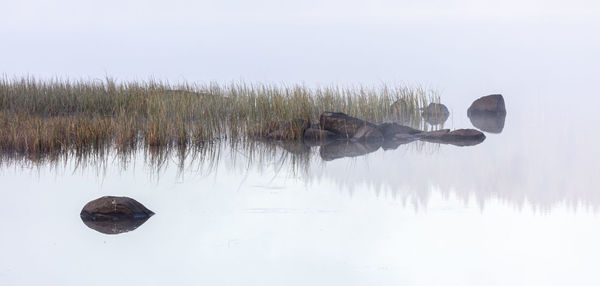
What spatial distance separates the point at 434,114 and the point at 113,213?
10.8 m

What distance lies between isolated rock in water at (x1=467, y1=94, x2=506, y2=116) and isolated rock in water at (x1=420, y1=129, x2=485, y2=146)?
16.1 ft

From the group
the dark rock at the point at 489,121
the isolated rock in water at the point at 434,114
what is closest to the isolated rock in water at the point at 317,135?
the isolated rock in water at the point at 434,114

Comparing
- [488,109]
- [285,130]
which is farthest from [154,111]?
[488,109]

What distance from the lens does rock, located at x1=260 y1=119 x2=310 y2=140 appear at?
11.4 m

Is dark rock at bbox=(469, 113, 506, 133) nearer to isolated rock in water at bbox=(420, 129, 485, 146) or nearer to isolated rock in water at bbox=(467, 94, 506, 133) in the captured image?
isolated rock in water at bbox=(467, 94, 506, 133)

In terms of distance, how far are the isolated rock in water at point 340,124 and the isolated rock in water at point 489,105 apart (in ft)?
20.1

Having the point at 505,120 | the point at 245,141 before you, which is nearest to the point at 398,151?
the point at 245,141

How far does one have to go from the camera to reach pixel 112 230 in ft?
17.9

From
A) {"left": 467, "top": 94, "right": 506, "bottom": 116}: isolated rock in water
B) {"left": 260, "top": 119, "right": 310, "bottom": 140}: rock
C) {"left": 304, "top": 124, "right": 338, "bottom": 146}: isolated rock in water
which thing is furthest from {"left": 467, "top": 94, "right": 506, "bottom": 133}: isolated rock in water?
{"left": 260, "top": 119, "right": 310, "bottom": 140}: rock

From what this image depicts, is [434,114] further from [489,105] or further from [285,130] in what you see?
[285,130]

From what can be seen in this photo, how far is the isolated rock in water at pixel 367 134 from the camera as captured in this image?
37.6 ft

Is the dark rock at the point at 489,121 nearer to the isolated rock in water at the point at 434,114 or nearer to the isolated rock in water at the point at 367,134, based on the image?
the isolated rock in water at the point at 434,114

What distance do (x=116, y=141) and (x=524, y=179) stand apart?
17.8 feet

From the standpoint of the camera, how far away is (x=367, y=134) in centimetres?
1150
